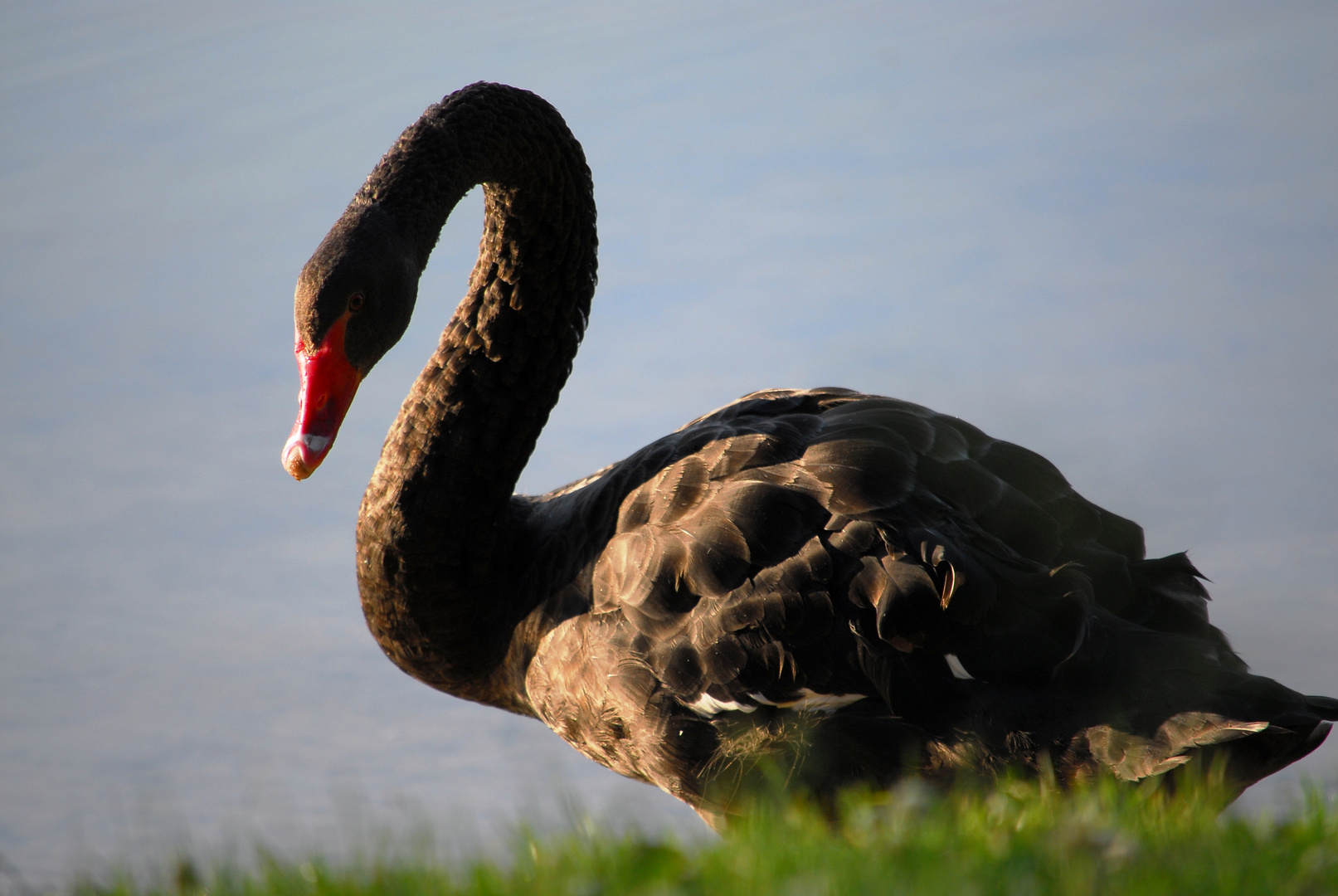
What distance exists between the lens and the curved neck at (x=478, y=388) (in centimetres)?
423

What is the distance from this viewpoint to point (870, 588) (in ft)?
11.0

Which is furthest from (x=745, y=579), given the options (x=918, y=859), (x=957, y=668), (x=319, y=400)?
(x=319, y=400)

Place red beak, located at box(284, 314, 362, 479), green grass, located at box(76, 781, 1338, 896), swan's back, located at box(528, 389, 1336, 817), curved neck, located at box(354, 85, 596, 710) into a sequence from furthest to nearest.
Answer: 1. curved neck, located at box(354, 85, 596, 710)
2. red beak, located at box(284, 314, 362, 479)
3. swan's back, located at box(528, 389, 1336, 817)
4. green grass, located at box(76, 781, 1338, 896)

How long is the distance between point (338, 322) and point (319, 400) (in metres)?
0.26

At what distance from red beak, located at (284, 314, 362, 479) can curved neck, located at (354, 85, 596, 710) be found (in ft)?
1.90

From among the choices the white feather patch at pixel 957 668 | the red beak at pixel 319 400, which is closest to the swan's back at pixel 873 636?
the white feather patch at pixel 957 668

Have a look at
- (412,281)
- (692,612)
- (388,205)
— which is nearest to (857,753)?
(692,612)

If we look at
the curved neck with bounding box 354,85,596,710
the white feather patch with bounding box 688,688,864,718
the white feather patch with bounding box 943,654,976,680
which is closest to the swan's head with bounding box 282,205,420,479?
the curved neck with bounding box 354,85,596,710

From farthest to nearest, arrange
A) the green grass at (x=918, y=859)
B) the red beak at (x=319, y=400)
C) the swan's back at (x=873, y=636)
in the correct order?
the red beak at (x=319, y=400) < the swan's back at (x=873, y=636) < the green grass at (x=918, y=859)

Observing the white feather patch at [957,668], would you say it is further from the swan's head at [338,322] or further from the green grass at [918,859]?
the swan's head at [338,322]

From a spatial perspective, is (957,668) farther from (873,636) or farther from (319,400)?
(319,400)

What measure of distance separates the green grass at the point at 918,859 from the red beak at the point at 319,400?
4.48 feet

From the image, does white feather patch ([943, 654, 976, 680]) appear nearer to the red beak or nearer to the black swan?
the black swan

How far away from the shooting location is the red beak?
3.69m
